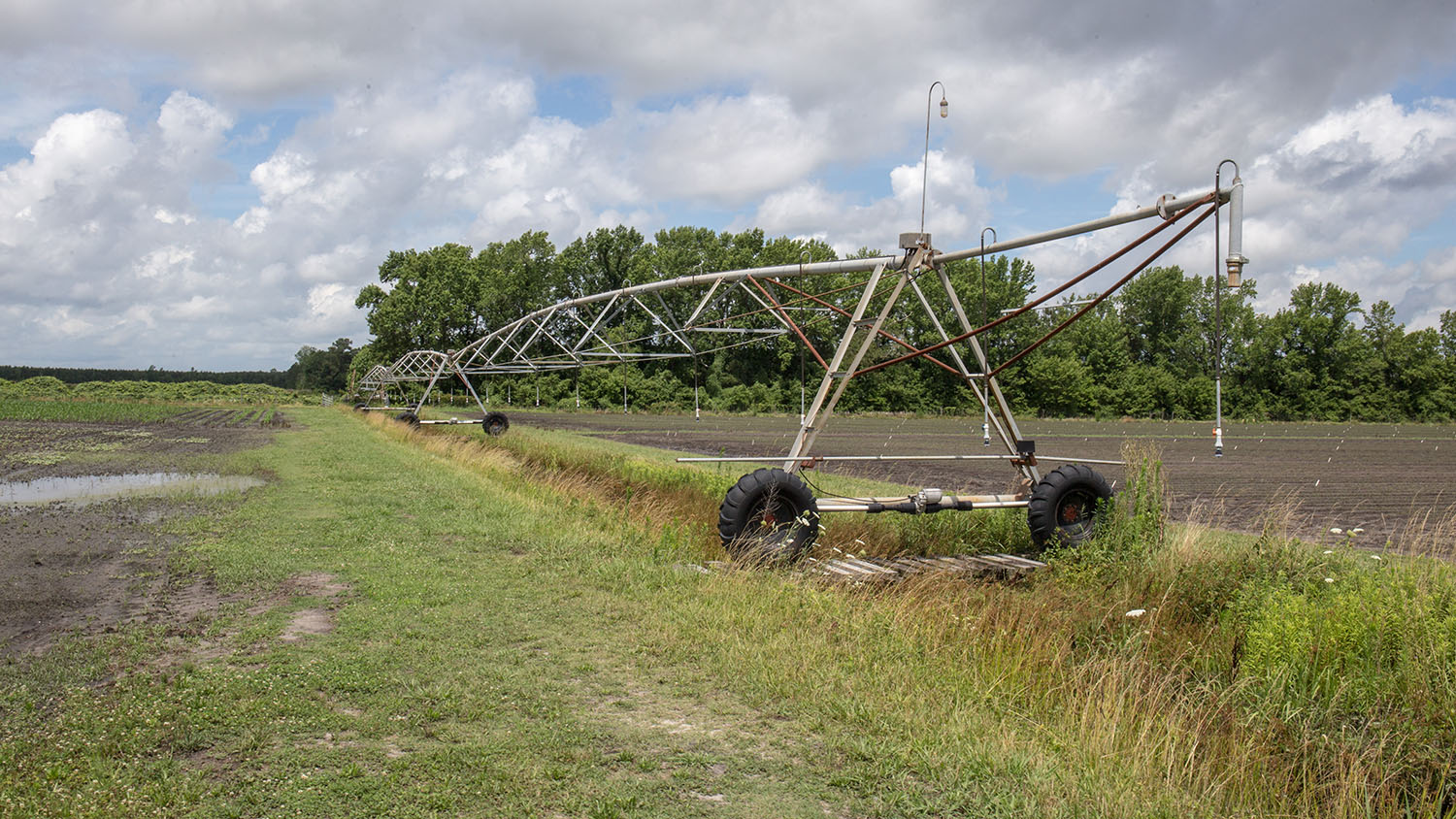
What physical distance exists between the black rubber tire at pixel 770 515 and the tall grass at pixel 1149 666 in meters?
0.86

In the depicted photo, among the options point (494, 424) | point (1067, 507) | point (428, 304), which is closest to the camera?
point (1067, 507)

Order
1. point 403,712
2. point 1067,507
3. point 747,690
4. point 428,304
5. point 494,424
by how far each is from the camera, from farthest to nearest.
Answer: point 428,304, point 494,424, point 1067,507, point 747,690, point 403,712

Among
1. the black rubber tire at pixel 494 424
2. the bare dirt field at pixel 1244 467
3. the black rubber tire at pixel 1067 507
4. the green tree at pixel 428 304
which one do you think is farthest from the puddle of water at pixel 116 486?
the green tree at pixel 428 304

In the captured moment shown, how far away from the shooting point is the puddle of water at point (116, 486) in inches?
650

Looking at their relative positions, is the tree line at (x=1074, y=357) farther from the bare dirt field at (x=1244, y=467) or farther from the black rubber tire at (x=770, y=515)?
the black rubber tire at (x=770, y=515)

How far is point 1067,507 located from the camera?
35.0 ft

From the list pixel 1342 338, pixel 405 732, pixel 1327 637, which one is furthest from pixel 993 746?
pixel 1342 338

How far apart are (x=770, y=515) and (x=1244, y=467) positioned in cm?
2312

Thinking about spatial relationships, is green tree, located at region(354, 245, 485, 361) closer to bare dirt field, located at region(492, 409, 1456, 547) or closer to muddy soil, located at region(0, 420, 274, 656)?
→ bare dirt field, located at region(492, 409, 1456, 547)

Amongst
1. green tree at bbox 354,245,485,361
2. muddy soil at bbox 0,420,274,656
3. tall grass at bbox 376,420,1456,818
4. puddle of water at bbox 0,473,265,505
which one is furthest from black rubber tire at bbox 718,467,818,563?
green tree at bbox 354,245,485,361

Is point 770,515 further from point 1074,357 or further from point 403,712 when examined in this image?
point 1074,357

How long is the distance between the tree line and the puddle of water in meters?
48.5

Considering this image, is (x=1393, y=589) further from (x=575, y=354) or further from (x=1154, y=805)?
(x=575, y=354)

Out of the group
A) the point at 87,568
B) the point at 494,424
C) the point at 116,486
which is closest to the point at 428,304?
the point at 494,424
